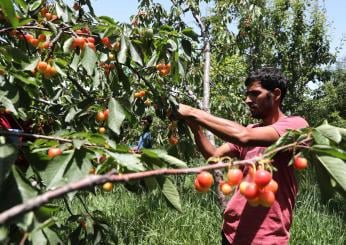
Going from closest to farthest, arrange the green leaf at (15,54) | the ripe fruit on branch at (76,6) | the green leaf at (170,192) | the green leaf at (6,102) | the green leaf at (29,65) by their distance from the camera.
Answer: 1. the green leaf at (170,192)
2. the green leaf at (6,102)
3. the green leaf at (15,54)
4. the green leaf at (29,65)
5. the ripe fruit on branch at (76,6)

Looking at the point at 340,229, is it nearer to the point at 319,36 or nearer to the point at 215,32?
the point at 215,32

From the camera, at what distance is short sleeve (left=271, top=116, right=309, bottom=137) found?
2.03 m

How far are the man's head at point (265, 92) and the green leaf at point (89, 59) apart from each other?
861 millimetres

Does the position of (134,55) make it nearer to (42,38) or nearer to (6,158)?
(42,38)

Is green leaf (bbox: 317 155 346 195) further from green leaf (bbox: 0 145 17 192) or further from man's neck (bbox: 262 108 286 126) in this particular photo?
man's neck (bbox: 262 108 286 126)

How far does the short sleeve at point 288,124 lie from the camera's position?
80.0 inches

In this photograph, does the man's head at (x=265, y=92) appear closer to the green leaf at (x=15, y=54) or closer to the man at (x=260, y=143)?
the man at (x=260, y=143)

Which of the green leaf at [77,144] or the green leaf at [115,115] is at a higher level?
the green leaf at [77,144]

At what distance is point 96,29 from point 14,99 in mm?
603

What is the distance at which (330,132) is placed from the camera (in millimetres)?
1135

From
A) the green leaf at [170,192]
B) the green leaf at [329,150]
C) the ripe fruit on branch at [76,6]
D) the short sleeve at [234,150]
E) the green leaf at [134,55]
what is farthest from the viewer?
the ripe fruit on branch at [76,6]

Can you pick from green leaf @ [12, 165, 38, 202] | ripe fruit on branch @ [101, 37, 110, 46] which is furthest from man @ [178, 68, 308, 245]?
green leaf @ [12, 165, 38, 202]

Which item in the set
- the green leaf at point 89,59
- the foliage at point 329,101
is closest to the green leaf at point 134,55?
the green leaf at point 89,59

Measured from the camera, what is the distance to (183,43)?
2039 millimetres
